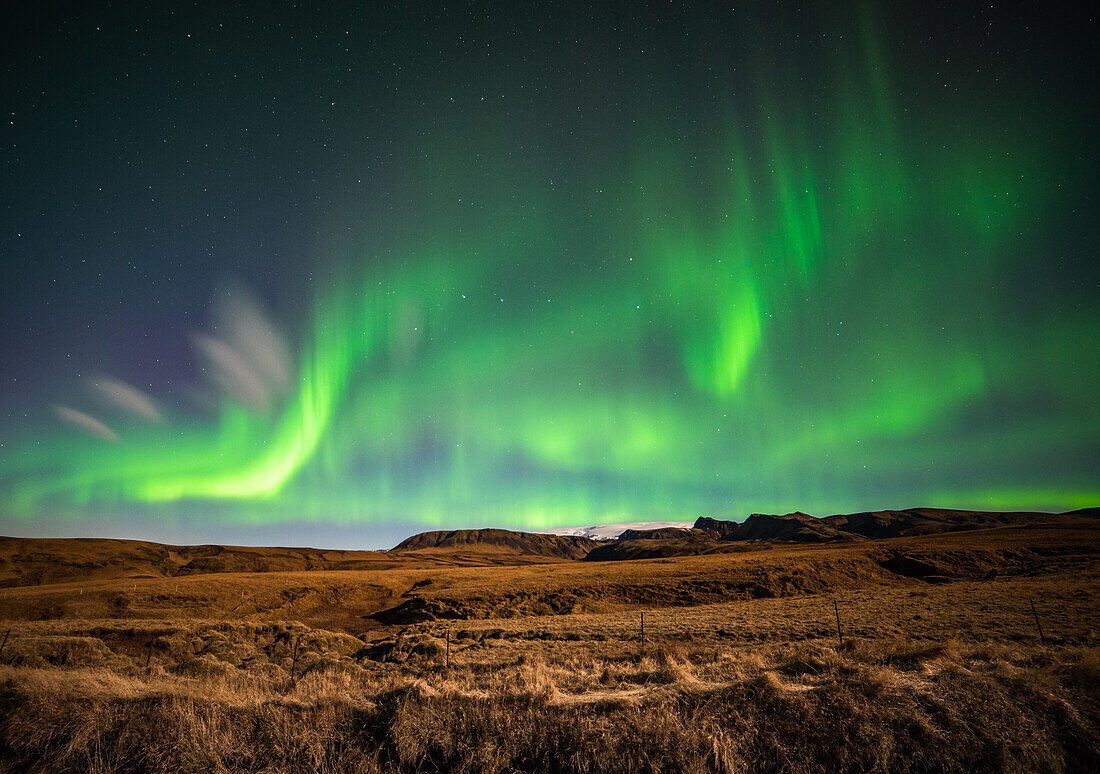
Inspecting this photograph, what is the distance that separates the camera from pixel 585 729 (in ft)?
25.0

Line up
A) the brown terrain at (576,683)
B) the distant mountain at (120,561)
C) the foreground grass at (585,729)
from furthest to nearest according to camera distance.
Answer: the distant mountain at (120,561), the brown terrain at (576,683), the foreground grass at (585,729)

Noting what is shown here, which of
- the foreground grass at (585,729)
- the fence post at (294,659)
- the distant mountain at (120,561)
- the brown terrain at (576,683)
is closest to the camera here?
the foreground grass at (585,729)

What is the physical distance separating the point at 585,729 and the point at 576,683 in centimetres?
541

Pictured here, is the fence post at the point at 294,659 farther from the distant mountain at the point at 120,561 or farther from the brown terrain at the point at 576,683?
the distant mountain at the point at 120,561

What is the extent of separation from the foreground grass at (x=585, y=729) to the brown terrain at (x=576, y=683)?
0.12 ft

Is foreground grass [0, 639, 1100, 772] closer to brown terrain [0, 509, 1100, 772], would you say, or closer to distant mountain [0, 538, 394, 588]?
brown terrain [0, 509, 1100, 772]

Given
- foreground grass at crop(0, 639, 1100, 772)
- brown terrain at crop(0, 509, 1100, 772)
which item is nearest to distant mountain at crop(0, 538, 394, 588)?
brown terrain at crop(0, 509, 1100, 772)

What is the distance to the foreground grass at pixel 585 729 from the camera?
283 inches

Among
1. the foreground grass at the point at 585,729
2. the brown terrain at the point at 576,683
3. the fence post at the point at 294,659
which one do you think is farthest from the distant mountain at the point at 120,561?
the foreground grass at the point at 585,729

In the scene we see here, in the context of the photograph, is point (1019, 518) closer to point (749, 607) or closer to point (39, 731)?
point (749, 607)

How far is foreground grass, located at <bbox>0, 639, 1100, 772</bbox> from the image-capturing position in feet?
23.6

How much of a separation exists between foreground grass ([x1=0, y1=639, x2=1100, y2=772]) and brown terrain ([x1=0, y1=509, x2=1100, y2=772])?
0.04 metres

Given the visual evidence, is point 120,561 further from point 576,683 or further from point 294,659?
point 576,683

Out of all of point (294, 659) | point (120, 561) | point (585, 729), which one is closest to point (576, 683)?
point (585, 729)
